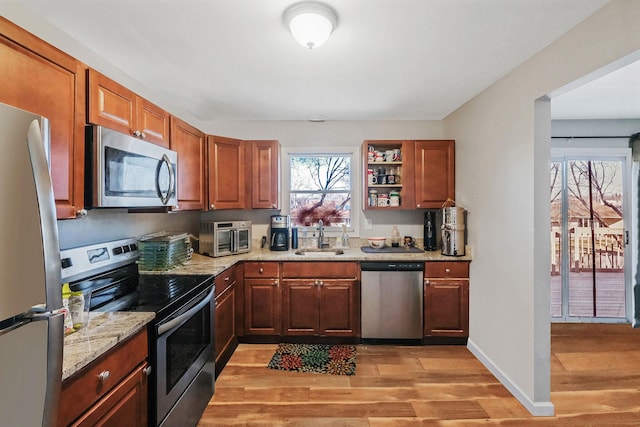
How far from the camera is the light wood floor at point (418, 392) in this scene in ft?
6.51

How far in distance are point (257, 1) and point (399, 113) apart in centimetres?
222

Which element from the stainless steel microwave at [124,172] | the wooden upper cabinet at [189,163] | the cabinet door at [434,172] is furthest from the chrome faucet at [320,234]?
the stainless steel microwave at [124,172]

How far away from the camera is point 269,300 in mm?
2998

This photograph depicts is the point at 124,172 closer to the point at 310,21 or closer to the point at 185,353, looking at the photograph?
the point at 185,353

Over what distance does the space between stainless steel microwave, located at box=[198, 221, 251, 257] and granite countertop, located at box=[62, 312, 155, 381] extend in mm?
1502

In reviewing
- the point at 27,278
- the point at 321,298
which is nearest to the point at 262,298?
the point at 321,298

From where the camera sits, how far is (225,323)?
2635 millimetres

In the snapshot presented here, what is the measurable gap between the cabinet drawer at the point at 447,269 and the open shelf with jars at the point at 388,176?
711mm

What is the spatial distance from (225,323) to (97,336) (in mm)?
1516

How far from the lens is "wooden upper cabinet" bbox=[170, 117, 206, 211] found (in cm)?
246

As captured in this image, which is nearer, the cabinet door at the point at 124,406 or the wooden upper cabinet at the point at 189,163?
the cabinet door at the point at 124,406

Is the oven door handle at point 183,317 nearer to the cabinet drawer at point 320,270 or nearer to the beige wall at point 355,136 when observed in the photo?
the cabinet drawer at point 320,270

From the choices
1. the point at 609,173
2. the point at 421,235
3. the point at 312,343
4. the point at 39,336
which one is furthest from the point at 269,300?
the point at 609,173

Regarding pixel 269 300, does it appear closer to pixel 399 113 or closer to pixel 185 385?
pixel 185 385
